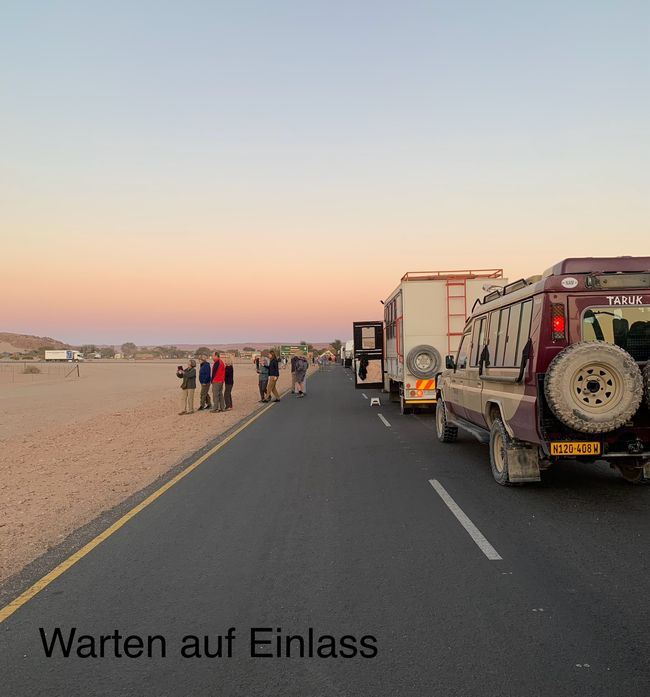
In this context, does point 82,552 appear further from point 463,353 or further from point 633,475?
point 463,353

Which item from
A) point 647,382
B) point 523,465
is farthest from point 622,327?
point 523,465

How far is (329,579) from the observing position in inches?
188

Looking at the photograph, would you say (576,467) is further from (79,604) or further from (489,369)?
(79,604)

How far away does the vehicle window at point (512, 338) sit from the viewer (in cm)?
773

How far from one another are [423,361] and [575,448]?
8.94 meters

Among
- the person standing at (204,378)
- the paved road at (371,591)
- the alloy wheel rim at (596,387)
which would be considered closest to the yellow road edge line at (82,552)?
the paved road at (371,591)

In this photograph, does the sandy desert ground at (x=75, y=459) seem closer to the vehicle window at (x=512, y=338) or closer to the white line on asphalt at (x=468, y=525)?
the white line on asphalt at (x=468, y=525)

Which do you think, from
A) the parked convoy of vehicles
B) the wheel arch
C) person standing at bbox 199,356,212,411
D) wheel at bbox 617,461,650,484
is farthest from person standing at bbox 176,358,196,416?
the parked convoy of vehicles

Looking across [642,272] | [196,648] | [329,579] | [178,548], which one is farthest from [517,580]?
[642,272]

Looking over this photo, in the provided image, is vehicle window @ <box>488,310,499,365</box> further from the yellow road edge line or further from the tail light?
the yellow road edge line

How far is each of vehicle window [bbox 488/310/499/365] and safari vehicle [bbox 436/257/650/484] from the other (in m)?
0.57

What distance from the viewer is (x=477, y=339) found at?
390 inches

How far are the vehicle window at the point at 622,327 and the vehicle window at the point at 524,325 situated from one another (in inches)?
25.4

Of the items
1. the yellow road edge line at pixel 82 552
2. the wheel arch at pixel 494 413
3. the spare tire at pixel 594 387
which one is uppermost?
the spare tire at pixel 594 387
